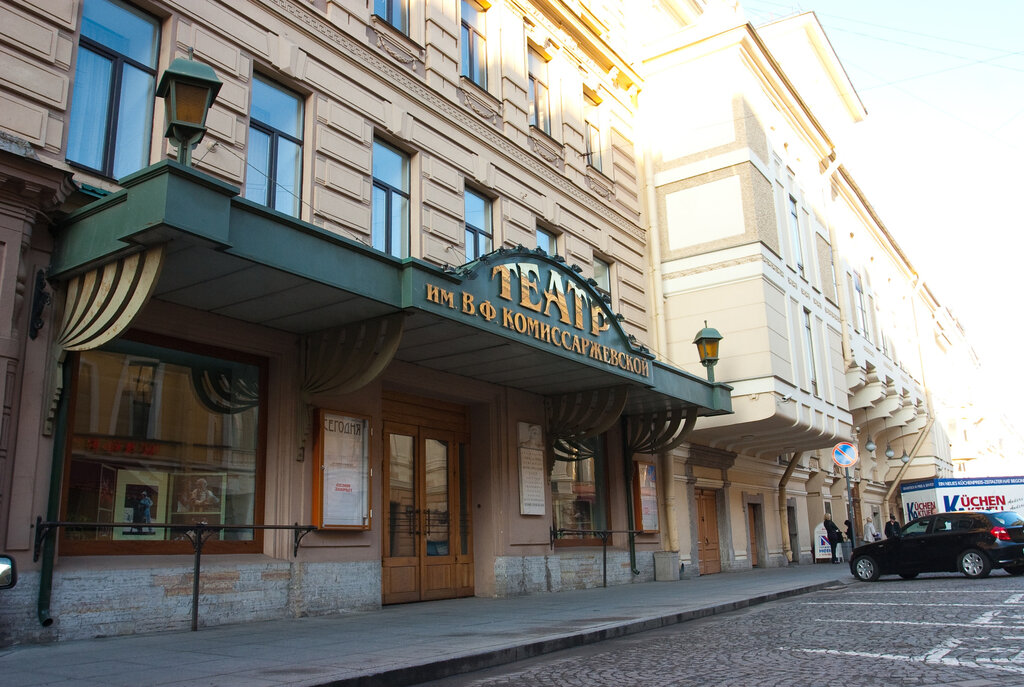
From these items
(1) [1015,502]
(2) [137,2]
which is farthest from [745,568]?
(2) [137,2]

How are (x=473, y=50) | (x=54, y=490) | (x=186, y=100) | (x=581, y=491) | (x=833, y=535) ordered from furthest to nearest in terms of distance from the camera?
(x=833, y=535), (x=581, y=491), (x=473, y=50), (x=54, y=490), (x=186, y=100)

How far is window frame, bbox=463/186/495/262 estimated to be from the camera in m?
15.2

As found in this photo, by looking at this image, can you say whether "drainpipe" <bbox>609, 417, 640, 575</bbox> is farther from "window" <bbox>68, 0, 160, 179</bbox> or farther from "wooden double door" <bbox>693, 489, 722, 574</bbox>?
"window" <bbox>68, 0, 160, 179</bbox>

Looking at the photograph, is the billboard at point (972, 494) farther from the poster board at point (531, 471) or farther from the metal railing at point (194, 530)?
the metal railing at point (194, 530)

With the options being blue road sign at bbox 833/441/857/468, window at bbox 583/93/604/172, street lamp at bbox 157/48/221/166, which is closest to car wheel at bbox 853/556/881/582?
blue road sign at bbox 833/441/857/468

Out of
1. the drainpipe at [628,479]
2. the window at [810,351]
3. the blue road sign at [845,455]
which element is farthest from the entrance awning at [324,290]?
the window at [810,351]

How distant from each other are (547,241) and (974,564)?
11469mm

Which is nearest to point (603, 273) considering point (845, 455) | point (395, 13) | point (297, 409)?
point (395, 13)

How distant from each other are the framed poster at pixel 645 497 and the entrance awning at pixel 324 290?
160 inches

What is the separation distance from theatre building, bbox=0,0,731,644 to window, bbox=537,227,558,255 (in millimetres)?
55

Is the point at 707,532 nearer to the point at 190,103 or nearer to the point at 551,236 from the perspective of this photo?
the point at 551,236

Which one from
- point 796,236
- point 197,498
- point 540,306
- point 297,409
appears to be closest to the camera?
point 197,498

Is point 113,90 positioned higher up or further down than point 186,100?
higher up

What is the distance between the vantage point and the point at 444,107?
14812 millimetres
